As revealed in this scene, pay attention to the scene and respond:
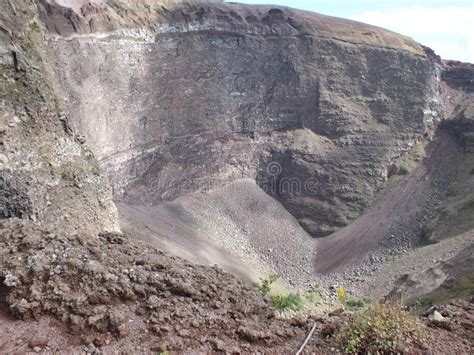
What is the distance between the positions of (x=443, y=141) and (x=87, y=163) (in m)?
30.5

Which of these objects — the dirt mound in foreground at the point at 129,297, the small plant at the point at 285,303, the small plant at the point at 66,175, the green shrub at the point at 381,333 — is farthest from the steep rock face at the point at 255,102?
the green shrub at the point at 381,333

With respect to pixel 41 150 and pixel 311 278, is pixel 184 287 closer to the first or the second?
pixel 41 150

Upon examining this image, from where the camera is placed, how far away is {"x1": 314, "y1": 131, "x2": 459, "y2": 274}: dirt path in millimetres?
29234

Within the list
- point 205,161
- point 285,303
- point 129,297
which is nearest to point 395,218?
point 205,161

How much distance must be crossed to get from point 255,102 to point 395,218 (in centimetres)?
1435

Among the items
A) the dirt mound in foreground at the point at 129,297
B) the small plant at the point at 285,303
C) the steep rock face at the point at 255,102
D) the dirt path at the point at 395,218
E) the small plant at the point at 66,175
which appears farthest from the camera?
the dirt path at the point at 395,218

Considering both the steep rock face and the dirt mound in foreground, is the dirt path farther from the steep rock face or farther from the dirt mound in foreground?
the dirt mound in foreground

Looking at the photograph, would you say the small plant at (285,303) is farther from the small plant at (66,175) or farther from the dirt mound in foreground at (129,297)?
the small plant at (66,175)

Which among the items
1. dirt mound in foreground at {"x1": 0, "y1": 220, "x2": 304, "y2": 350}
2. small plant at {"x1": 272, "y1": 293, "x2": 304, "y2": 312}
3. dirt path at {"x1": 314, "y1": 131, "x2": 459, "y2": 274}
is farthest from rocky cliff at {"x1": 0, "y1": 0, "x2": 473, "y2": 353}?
small plant at {"x1": 272, "y1": 293, "x2": 304, "y2": 312}

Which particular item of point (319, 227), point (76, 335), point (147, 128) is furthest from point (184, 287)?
point (319, 227)

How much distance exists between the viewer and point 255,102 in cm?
3662

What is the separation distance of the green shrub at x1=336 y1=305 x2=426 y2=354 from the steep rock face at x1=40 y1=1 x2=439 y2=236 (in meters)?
23.5

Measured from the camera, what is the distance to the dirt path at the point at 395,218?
29234mm

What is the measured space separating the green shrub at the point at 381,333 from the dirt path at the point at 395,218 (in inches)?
905
